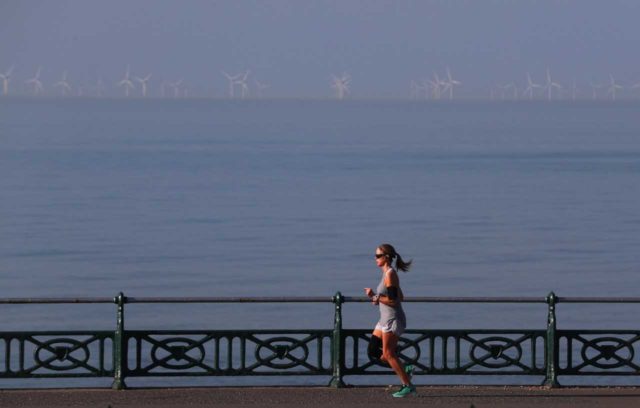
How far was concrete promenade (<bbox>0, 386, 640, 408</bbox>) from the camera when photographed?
1553cm

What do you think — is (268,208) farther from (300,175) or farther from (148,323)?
(148,323)

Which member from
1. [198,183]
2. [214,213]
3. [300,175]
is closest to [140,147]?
[300,175]

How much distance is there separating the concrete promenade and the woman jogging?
30 cm

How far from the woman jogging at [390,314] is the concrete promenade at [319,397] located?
11.9 inches

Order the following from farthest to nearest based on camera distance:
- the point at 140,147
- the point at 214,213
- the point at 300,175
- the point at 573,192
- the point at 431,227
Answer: the point at 140,147
the point at 300,175
the point at 573,192
the point at 214,213
the point at 431,227

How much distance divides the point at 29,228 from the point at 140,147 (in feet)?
306

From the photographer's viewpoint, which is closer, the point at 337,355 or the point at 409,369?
the point at 409,369

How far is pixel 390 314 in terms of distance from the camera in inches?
629

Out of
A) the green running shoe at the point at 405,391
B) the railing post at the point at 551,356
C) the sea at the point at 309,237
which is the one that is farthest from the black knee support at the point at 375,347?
the sea at the point at 309,237

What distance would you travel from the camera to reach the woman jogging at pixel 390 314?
15789mm

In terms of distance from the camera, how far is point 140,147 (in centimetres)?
15725

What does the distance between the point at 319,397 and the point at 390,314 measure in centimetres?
115

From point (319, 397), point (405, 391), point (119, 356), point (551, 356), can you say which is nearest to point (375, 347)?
point (405, 391)

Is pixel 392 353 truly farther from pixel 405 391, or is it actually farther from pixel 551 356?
pixel 551 356
